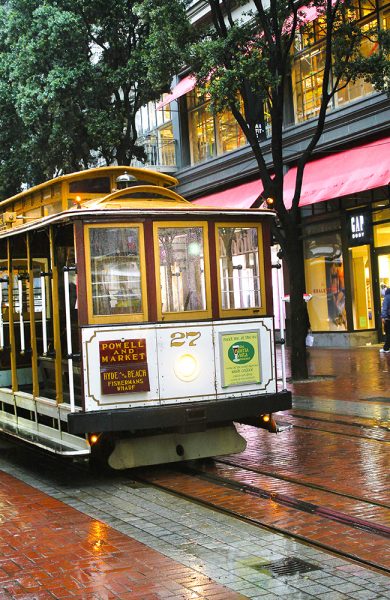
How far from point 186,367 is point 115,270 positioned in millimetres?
1210

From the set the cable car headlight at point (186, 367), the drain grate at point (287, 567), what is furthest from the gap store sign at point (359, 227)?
the drain grate at point (287, 567)

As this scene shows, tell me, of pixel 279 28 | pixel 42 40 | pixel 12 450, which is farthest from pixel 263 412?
pixel 42 40

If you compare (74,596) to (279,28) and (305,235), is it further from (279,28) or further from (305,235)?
(305,235)

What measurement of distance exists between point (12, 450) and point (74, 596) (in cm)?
641

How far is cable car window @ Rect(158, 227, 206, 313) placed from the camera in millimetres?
8969

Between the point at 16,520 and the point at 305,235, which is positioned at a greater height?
the point at 305,235

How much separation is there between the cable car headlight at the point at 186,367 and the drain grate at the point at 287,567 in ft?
10.2

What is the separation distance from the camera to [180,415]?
873 centimetres

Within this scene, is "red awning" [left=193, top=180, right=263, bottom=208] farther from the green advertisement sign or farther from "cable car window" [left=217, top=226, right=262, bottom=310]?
the green advertisement sign

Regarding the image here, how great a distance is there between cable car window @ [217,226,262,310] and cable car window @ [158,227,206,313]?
0.79 feet

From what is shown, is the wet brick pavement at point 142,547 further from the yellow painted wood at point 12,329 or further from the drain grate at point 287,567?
the yellow painted wood at point 12,329

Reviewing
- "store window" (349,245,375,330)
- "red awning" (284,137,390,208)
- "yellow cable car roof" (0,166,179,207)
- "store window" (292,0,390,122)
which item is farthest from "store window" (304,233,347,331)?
"yellow cable car roof" (0,166,179,207)

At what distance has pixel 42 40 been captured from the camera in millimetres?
21500

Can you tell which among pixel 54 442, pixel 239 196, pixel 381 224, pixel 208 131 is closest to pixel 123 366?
pixel 54 442
